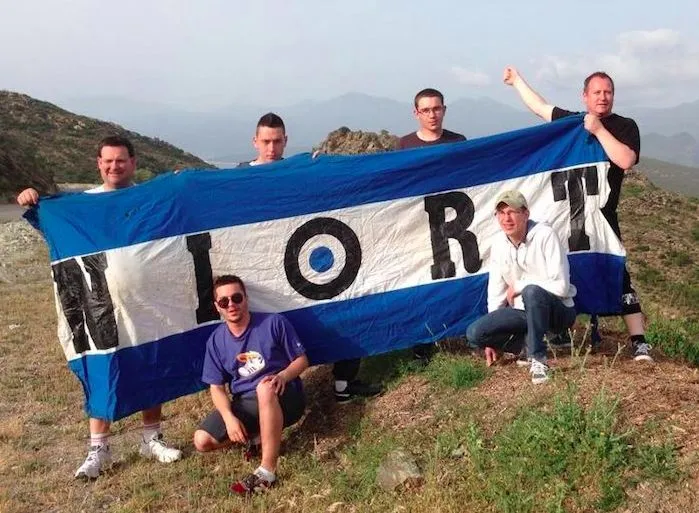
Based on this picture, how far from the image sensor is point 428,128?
6.18 meters

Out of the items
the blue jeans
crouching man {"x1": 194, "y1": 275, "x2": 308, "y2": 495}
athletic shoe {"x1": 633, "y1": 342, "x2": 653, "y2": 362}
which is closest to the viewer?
crouching man {"x1": 194, "y1": 275, "x2": 308, "y2": 495}

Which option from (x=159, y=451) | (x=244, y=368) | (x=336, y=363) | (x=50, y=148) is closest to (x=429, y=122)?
(x=336, y=363)

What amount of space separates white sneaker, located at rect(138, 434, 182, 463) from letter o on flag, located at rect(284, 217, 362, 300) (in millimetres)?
1604

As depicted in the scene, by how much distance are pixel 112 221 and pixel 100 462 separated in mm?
1847

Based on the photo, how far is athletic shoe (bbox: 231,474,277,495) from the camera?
439 cm

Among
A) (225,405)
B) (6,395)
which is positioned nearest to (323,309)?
(225,405)

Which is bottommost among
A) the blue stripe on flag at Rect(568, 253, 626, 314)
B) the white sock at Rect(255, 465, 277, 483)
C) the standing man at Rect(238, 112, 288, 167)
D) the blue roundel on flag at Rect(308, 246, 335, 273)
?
the white sock at Rect(255, 465, 277, 483)

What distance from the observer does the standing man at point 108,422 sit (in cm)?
500

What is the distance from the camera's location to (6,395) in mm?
7062

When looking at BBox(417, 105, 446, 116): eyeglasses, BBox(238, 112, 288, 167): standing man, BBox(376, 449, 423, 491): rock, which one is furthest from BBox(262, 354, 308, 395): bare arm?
BBox(417, 105, 446, 116): eyeglasses

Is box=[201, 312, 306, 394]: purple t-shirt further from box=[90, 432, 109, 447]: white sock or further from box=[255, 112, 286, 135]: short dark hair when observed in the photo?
box=[255, 112, 286, 135]: short dark hair

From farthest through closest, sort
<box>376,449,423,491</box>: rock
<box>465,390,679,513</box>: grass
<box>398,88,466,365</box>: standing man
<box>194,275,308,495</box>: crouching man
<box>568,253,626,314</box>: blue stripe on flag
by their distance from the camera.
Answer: <box>398,88,466,365</box>: standing man → <box>568,253,626,314</box>: blue stripe on flag → <box>194,275,308,495</box>: crouching man → <box>376,449,423,491</box>: rock → <box>465,390,679,513</box>: grass

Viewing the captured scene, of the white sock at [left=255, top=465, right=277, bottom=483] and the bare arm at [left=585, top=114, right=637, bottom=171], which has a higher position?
the bare arm at [left=585, top=114, right=637, bottom=171]

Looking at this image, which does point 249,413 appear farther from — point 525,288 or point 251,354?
point 525,288
